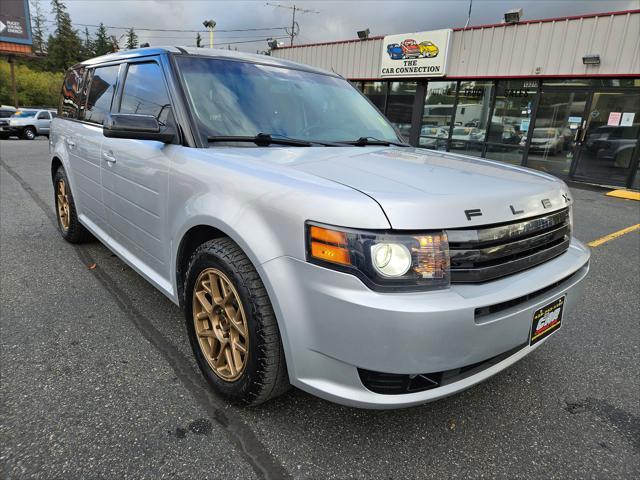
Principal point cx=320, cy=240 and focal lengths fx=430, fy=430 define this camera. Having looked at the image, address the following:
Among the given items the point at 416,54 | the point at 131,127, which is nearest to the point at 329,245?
the point at 131,127

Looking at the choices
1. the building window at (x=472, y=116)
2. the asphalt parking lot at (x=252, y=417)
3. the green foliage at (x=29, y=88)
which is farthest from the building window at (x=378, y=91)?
the green foliage at (x=29, y=88)

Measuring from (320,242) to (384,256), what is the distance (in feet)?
0.79

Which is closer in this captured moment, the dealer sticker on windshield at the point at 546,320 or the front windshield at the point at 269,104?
the dealer sticker on windshield at the point at 546,320

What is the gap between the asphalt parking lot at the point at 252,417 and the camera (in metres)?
1.81

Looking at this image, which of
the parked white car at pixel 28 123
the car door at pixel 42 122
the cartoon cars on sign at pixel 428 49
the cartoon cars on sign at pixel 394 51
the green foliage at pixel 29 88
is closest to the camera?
the cartoon cars on sign at pixel 428 49

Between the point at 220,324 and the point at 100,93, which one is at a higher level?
the point at 100,93

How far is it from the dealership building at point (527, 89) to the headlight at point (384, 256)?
12.0m

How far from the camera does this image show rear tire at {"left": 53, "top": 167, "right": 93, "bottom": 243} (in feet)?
13.9

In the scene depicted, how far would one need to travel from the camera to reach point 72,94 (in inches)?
167

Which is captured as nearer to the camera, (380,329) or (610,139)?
(380,329)

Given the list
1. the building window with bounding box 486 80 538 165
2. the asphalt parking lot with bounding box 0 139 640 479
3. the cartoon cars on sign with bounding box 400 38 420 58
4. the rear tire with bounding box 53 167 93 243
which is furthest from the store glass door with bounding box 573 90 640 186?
the rear tire with bounding box 53 167 93 243

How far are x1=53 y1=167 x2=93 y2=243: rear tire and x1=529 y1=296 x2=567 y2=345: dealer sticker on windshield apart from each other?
13.2 feet

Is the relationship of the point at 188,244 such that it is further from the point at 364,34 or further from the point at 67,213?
the point at 364,34

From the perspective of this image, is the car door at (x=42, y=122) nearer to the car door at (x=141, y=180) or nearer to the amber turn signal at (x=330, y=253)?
the car door at (x=141, y=180)
